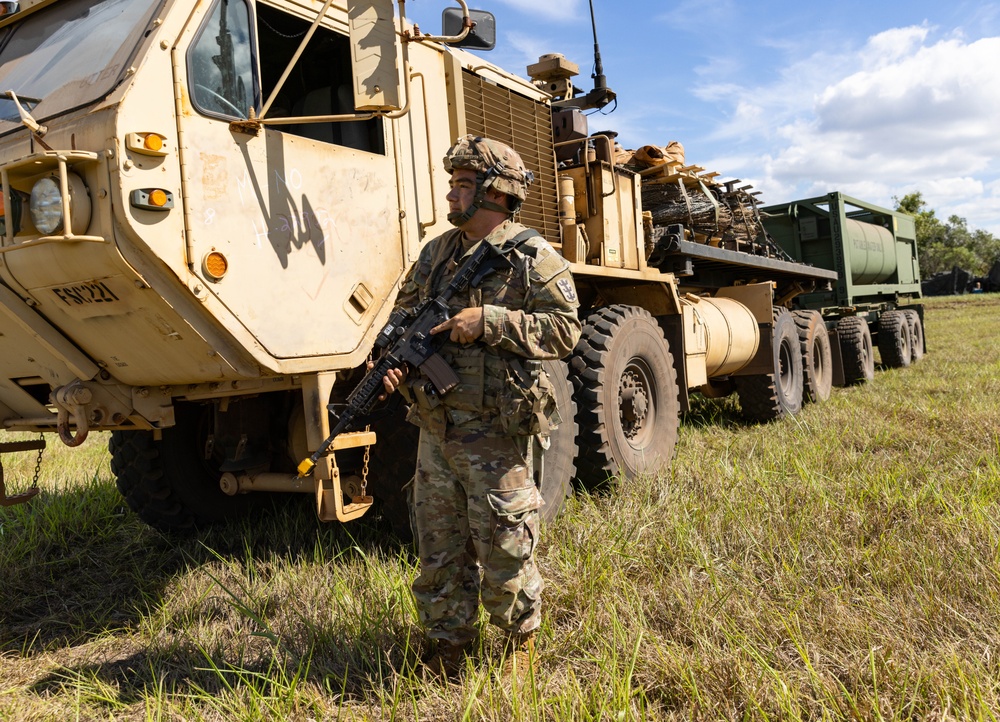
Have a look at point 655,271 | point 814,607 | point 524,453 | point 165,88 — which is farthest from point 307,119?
point 655,271

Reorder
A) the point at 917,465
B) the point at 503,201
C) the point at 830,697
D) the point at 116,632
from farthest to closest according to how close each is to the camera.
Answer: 1. the point at 917,465
2. the point at 116,632
3. the point at 503,201
4. the point at 830,697

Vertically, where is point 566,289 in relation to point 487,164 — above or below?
below

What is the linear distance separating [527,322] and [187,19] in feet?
5.62

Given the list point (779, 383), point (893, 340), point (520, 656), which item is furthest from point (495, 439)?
point (893, 340)

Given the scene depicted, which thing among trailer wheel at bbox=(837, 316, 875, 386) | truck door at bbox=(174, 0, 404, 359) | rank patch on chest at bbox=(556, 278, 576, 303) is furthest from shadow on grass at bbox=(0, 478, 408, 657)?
trailer wheel at bbox=(837, 316, 875, 386)

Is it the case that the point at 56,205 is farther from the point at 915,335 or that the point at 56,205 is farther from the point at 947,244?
the point at 947,244

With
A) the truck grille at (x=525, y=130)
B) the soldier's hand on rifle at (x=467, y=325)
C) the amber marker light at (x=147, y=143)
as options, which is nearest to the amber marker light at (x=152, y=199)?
the amber marker light at (x=147, y=143)

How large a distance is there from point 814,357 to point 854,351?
4.01 ft

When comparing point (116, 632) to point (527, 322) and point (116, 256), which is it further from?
point (527, 322)

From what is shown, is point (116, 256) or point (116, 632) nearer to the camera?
point (116, 256)

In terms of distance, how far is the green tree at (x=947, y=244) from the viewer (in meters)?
57.1

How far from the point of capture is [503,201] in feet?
9.25

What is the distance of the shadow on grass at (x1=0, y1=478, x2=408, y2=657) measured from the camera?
3.78 meters

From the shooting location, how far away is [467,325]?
102 inches
